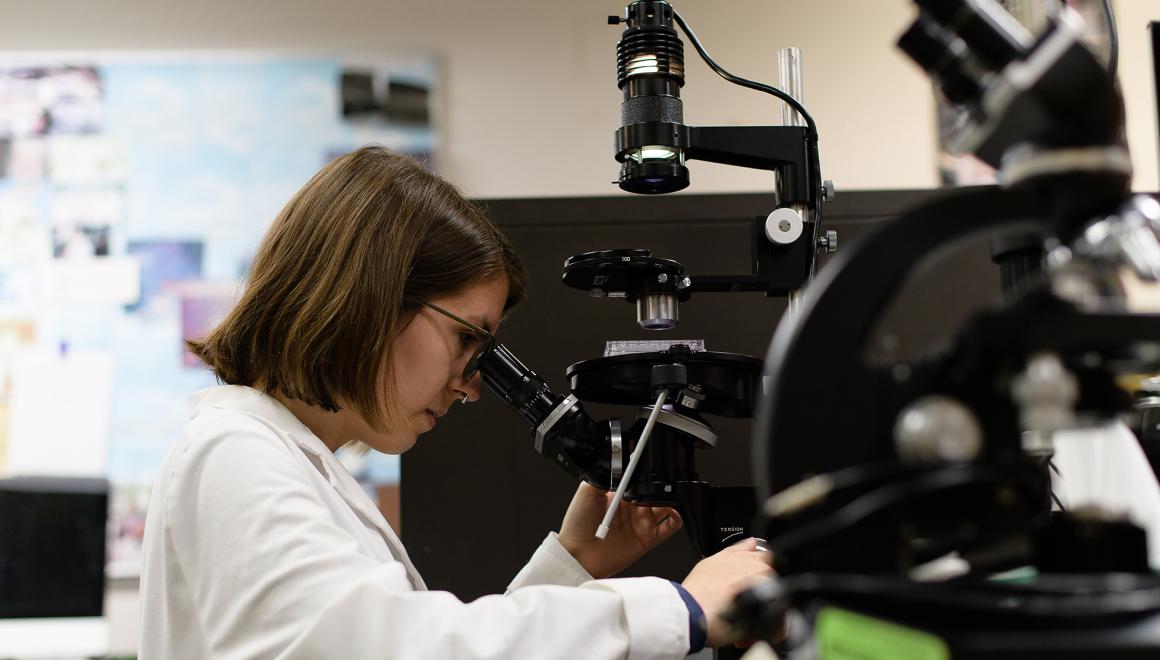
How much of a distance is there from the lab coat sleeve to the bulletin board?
1.66m

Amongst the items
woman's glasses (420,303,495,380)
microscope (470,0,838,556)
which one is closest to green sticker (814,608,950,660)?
microscope (470,0,838,556)

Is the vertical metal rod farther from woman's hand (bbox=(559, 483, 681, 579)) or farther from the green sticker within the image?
the green sticker

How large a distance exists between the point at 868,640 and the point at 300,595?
0.55 meters

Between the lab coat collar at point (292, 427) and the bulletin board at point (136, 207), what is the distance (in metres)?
1.37

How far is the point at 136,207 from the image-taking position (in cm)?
259

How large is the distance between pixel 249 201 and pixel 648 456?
1886 mm

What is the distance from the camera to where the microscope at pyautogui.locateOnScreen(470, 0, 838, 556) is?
101 cm

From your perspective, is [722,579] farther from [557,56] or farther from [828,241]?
[557,56]

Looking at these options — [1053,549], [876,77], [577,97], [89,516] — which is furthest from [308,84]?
[1053,549]

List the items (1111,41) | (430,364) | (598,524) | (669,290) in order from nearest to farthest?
(1111,41) < (669,290) < (430,364) < (598,524)

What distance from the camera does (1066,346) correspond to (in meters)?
0.44

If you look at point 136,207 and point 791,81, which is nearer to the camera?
point 791,81

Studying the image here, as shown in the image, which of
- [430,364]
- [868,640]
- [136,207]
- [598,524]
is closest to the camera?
[868,640]

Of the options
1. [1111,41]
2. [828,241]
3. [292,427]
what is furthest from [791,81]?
[292,427]
